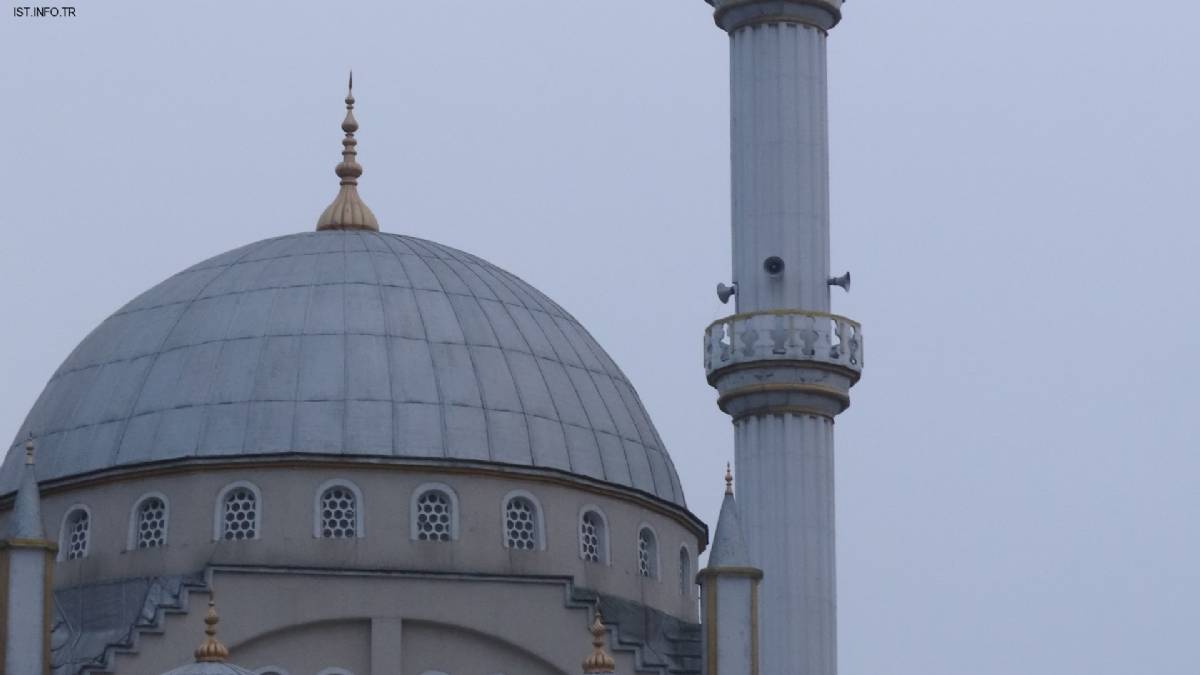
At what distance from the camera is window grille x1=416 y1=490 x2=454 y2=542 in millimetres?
37031

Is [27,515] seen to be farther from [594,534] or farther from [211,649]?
[594,534]

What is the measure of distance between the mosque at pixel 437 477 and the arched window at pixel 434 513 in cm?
3

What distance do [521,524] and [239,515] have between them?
3015mm

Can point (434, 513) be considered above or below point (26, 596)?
above

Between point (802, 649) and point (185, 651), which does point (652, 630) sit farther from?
point (185, 651)

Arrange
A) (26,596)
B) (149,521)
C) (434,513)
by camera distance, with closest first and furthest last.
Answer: (26,596)
(434,513)
(149,521)

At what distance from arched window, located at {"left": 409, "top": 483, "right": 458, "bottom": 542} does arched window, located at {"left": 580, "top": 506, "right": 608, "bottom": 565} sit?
1605 mm

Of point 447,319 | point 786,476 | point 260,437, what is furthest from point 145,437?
point 786,476

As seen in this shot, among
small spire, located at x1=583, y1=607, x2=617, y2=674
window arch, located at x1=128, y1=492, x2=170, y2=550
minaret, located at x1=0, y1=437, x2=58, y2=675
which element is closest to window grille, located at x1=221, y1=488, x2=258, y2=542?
window arch, located at x1=128, y1=492, x2=170, y2=550

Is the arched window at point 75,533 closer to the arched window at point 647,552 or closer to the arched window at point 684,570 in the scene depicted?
the arched window at point 647,552

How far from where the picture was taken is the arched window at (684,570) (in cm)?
3944

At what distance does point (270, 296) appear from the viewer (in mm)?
39344

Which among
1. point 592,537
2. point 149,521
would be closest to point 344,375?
point 149,521

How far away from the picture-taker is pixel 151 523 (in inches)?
1467
